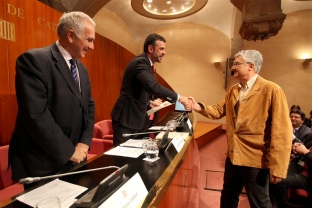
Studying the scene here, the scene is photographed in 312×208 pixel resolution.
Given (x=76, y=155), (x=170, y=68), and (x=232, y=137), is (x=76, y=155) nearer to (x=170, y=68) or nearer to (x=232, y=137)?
(x=232, y=137)

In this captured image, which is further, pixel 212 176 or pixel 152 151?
pixel 212 176

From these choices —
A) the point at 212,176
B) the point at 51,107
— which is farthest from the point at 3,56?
the point at 212,176

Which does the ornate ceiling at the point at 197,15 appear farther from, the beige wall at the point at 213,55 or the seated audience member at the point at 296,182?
the seated audience member at the point at 296,182

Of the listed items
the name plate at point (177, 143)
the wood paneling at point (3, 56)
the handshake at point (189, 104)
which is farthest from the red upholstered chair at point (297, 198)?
the wood paneling at point (3, 56)

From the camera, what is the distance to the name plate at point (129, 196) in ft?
2.19

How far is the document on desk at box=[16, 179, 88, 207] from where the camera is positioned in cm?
73

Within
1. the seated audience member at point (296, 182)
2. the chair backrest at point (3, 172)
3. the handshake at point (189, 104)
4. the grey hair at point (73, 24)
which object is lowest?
the seated audience member at point (296, 182)

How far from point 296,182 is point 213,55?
614cm

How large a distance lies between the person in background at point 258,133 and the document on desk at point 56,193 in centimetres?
121

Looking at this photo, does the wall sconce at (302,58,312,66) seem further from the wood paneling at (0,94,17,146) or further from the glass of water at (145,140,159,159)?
the wood paneling at (0,94,17,146)

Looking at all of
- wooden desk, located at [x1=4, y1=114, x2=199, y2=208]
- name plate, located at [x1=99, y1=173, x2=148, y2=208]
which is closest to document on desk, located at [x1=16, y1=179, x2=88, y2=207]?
wooden desk, located at [x1=4, y1=114, x2=199, y2=208]

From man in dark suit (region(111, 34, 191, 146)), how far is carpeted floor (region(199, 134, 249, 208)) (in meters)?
1.30

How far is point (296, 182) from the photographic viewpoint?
221 centimetres

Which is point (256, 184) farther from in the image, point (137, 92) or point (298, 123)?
point (298, 123)
